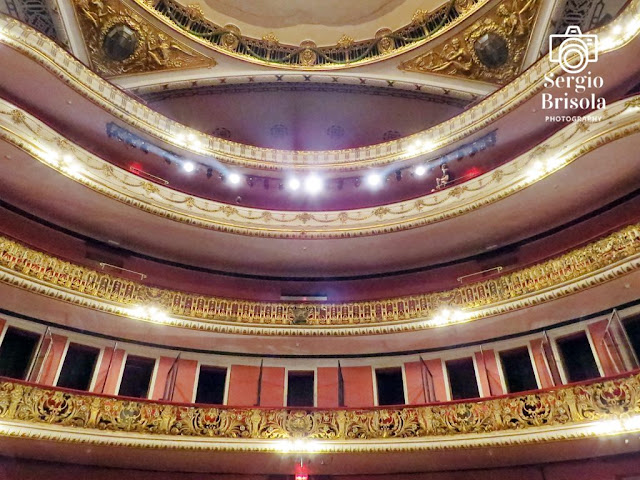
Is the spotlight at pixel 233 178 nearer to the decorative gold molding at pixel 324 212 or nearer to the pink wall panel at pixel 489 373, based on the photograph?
the decorative gold molding at pixel 324 212

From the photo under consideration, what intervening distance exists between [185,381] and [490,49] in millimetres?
16197

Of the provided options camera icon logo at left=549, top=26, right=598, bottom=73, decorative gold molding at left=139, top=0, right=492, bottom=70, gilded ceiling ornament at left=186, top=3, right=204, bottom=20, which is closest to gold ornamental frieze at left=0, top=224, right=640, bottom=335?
camera icon logo at left=549, top=26, right=598, bottom=73

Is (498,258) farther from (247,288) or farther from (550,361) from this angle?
(247,288)

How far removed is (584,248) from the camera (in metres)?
10.5

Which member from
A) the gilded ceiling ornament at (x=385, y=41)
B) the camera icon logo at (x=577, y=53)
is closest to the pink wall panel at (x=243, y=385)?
the camera icon logo at (x=577, y=53)

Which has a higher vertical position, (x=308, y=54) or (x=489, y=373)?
(x=308, y=54)

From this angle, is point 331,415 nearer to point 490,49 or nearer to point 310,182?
point 310,182

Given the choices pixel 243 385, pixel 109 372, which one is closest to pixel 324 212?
pixel 243 385

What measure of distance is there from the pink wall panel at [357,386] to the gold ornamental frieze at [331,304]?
141 cm

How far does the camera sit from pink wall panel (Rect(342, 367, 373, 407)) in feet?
41.3

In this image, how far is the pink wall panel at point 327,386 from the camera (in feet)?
41.6

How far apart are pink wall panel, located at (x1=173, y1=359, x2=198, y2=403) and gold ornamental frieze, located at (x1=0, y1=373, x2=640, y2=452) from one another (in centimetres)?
226

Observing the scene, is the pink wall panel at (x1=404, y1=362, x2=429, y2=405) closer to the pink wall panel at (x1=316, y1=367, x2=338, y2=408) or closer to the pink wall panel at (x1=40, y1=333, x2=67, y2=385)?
the pink wall panel at (x1=316, y1=367, x2=338, y2=408)

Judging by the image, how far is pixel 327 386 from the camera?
42.4 feet
